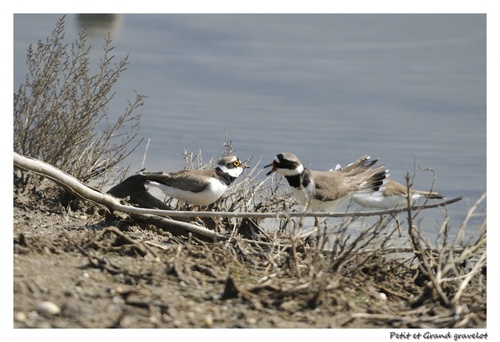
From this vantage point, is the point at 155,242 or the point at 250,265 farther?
the point at 155,242

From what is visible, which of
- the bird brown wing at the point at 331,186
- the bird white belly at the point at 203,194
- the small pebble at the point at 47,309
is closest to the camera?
the small pebble at the point at 47,309

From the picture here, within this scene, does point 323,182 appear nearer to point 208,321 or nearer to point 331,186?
point 331,186

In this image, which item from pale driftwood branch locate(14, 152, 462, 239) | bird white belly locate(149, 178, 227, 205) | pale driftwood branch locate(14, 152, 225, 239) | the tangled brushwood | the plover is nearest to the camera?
the tangled brushwood

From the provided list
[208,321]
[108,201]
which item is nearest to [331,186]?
[108,201]

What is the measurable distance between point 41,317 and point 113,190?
3.09m

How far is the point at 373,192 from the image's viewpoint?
338 inches

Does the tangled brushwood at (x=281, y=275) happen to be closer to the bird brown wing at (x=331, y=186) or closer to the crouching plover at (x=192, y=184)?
the crouching plover at (x=192, y=184)

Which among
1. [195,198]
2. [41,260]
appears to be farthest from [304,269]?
[195,198]

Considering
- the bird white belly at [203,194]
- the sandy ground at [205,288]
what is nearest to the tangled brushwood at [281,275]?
the sandy ground at [205,288]

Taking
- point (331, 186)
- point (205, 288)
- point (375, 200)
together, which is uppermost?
point (331, 186)

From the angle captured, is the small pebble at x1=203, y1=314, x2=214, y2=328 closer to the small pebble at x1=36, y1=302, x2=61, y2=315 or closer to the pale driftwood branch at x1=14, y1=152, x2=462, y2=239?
the small pebble at x1=36, y1=302, x2=61, y2=315

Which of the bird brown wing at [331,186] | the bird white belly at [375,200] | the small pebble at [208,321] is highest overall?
the bird brown wing at [331,186]

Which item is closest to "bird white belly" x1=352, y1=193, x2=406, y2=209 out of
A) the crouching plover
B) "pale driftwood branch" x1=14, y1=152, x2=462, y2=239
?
the crouching plover

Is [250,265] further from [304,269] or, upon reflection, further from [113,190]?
[113,190]
